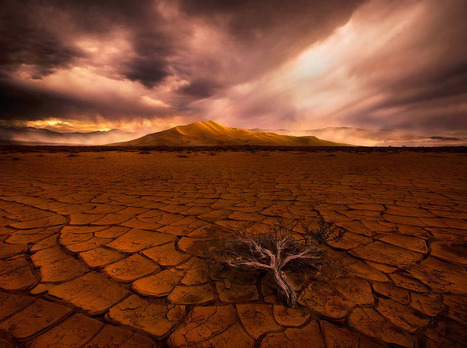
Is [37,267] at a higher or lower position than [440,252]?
lower

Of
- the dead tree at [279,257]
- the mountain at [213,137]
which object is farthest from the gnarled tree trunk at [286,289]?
the mountain at [213,137]

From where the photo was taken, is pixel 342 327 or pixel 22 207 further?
pixel 22 207

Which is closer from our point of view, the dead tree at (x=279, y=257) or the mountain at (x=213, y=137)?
the dead tree at (x=279, y=257)

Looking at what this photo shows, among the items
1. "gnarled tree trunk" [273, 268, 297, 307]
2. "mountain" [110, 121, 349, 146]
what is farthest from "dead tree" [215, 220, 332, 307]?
"mountain" [110, 121, 349, 146]

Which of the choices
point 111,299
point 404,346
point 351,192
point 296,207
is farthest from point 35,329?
point 351,192

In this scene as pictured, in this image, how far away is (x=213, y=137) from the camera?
4841 centimetres

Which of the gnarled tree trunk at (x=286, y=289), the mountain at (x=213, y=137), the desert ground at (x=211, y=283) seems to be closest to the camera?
the desert ground at (x=211, y=283)

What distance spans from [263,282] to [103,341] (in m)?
0.76

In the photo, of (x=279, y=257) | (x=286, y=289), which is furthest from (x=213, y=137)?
(x=286, y=289)

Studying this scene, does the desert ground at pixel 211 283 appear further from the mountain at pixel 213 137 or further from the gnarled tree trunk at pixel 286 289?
the mountain at pixel 213 137

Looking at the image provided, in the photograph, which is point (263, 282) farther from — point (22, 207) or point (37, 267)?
point (22, 207)

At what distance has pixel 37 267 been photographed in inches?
51.2

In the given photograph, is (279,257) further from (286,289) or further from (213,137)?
(213,137)

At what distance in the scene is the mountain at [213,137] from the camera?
141 feet
